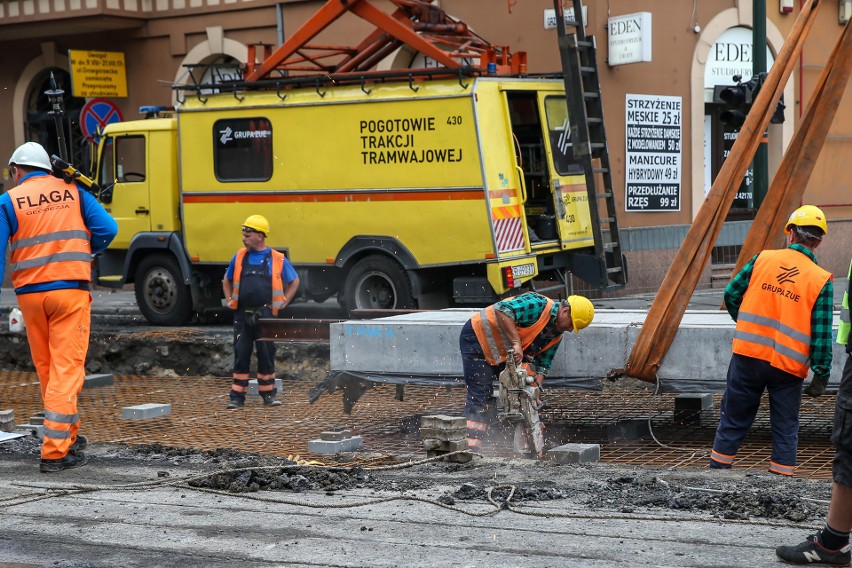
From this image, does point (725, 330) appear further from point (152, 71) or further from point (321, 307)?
point (152, 71)

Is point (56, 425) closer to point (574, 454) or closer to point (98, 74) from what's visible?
point (574, 454)

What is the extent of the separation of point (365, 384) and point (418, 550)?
453 centimetres

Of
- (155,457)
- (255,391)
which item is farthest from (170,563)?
(255,391)

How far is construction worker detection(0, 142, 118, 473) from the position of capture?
301 inches

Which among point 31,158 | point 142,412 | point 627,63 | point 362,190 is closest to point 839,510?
point 31,158

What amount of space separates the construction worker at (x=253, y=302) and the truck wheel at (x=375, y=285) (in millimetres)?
2914

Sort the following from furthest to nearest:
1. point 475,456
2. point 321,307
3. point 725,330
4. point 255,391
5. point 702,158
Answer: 1. point 702,158
2. point 321,307
3. point 255,391
4. point 725,330
5. point 475,456

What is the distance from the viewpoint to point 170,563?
5395 mm

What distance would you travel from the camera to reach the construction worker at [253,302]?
37.0ft

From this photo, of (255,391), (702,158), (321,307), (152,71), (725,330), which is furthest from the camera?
(152,71)

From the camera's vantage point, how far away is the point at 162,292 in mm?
16062

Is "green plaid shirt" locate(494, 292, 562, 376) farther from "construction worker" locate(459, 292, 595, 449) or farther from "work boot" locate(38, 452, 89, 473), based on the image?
"work boot" locate(38, 452, 89, 473)

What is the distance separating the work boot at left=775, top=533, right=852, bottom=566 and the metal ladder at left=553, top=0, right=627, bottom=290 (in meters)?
9.40

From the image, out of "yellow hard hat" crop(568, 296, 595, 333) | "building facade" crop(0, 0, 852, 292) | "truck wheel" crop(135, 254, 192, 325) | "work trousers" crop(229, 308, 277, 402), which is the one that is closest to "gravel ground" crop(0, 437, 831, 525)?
"yellow hard hat" crop(568, 296, 595, 333)
